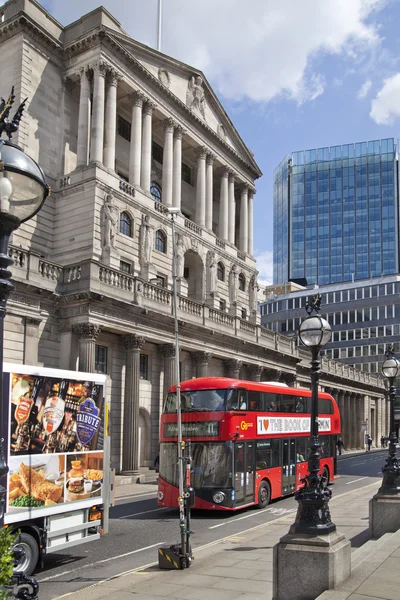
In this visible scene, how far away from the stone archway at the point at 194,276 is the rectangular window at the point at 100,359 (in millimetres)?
14298

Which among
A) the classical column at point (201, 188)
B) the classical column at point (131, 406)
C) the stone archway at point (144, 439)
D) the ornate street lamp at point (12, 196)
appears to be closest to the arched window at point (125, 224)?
the classical column at point (131, 406)

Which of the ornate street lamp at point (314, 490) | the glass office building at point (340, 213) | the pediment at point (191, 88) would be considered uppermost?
the glass office building at point (340, 213)

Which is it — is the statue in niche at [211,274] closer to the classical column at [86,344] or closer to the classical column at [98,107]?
the classical column at [98,107]

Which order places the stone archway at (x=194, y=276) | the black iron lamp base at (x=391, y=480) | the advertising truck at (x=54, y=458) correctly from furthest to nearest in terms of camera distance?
the stone archway at (x=194, y=276) → the black iron lamp base at (x=391, y=480) → the advertising truck at (x=54, y=458)

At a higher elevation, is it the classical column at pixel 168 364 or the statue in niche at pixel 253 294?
the statue in niche at pixel 253 294

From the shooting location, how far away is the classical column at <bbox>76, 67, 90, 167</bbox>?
126ft

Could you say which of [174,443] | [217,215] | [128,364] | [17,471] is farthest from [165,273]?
[17,471]

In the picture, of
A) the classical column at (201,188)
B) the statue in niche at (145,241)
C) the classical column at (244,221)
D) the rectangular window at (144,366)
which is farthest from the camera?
the classical column at (244,221)

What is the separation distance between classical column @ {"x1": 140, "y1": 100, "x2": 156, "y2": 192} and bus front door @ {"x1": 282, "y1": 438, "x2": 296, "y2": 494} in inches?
854

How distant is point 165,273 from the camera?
42.6 meters

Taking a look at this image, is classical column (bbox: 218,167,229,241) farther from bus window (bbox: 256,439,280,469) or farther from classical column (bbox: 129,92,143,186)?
bus window (bbox: 256,439,280,469)

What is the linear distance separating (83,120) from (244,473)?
25.4 m

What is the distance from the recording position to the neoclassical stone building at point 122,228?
31.2m

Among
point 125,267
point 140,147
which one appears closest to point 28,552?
point 125,267
